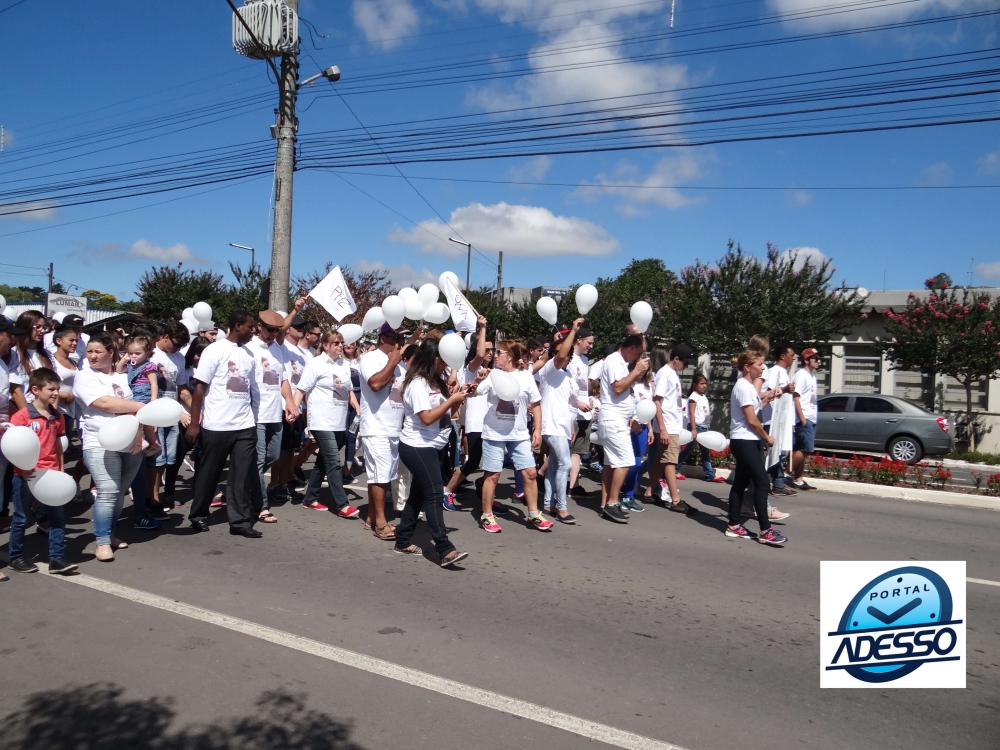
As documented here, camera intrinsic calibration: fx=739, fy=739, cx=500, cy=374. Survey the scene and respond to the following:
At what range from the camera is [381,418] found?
649 cm

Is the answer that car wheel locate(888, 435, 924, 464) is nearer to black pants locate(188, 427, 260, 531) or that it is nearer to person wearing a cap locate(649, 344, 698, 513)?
person wearing a cap locate(649, 344, 698, 513)

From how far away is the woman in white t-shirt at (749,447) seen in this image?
6.84 metres

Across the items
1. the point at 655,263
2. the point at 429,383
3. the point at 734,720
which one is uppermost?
the point at 655,263

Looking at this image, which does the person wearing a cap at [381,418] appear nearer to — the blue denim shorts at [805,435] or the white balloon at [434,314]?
the white balloon at [434,314]

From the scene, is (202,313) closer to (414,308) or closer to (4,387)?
(414,308)

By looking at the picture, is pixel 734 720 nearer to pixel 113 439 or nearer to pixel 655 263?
pixel 113 439

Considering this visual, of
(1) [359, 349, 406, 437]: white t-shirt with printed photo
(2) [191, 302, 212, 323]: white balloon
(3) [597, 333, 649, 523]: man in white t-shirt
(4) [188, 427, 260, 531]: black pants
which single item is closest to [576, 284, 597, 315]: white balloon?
(3) [597, 333, 649, 523]: man in white t-shirt

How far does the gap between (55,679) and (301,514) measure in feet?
12.4

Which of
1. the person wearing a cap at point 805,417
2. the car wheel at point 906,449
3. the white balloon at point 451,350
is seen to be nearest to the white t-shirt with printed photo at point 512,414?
the white balloon at point 451,350

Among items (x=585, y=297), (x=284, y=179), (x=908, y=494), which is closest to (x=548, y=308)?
(x=585, y=297)

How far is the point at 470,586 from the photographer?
211 inches

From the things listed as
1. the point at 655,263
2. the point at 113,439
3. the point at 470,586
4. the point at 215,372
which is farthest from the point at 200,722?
the point at 655,263

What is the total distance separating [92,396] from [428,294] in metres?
3.12

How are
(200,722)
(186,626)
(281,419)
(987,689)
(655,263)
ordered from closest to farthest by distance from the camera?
1. (200,722)
2. (987,689)
3. (186,626)
4. (281,419)
5. (655,263)
